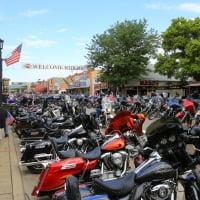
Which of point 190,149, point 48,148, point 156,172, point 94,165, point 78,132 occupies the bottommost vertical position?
point 48,148

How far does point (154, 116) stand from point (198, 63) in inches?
788

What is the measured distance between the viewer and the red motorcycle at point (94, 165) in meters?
5.46

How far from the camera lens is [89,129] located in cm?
853

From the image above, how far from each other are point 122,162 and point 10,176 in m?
2.61

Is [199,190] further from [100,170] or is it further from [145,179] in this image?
[100,170]

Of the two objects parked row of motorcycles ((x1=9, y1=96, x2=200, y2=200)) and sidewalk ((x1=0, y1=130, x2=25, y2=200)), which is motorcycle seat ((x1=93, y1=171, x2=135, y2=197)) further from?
Answer: sidewalk ((x1=0, y1=130, x2=25, y2=200))

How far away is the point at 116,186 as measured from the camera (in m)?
3.80

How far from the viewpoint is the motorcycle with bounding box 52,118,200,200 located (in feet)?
12.4

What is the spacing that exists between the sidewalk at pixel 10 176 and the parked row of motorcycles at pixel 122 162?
1.36 ft

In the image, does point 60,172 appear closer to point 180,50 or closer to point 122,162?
point 122,162

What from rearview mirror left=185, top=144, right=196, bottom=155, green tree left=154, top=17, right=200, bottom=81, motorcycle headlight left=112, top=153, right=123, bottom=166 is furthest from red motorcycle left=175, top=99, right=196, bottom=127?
green tree left=154, top=17, right=200, bottom=81

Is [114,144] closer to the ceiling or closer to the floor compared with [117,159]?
closer to the ceiling

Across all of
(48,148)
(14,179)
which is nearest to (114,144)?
(48,148)

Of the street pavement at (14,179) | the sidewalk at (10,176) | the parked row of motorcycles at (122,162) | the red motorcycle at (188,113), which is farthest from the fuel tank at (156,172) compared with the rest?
the red motorcycle at (188,113)
